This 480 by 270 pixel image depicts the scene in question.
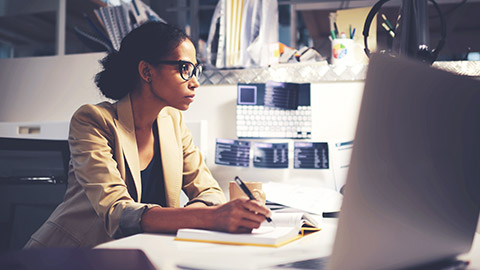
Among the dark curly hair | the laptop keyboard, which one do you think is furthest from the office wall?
the laptop keyboard

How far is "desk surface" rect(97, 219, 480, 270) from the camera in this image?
53cm

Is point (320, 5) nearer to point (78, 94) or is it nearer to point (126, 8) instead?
point (126, 8)

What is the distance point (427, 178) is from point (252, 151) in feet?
3.70

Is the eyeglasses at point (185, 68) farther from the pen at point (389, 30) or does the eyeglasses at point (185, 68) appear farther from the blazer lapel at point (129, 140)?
the pen at point (389, 30)

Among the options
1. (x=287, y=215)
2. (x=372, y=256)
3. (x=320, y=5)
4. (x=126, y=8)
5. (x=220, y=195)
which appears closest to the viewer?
(x=372, y=256)

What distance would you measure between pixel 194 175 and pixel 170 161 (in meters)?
0.11

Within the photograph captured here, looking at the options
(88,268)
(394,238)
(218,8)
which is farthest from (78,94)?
(394,238)

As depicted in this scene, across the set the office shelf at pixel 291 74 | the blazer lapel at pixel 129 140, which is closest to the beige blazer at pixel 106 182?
the blazer lapel at pixel 129 140

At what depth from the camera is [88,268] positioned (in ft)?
1.38

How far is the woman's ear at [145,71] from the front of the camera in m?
1.28

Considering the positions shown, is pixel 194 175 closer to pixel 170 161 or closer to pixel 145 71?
pixel 170 161

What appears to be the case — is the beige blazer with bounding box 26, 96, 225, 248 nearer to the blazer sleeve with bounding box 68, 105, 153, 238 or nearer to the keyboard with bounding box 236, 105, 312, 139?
the blazer sleeve with bounding box 68, 105, 153, 238

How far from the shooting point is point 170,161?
126 centimetres

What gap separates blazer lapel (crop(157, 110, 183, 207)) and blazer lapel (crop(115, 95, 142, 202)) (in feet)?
0.37
